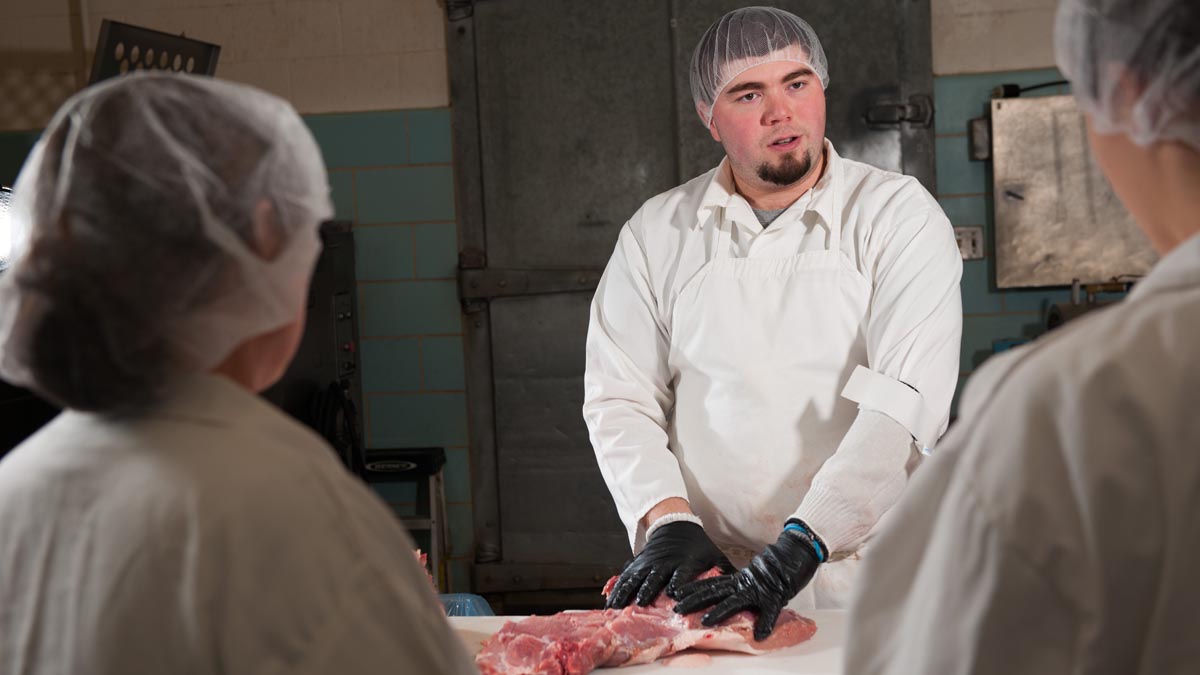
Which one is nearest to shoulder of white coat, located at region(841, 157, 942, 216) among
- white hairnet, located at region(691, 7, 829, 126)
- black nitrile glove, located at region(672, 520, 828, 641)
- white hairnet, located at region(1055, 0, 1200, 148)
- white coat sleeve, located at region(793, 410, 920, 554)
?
white hairnet, located at region(691, 7, 829, 126)

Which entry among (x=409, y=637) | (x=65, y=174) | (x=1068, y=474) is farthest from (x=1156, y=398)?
(x=65, y=174)

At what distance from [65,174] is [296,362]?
3.01 m

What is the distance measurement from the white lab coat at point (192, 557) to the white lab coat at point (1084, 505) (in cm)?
48

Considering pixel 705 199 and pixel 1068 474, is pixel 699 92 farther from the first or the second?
pixel 1068 474

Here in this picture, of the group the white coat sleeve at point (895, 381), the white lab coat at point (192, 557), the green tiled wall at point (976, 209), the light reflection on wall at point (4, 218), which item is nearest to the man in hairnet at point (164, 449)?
the white lab coat at point (192, 557)

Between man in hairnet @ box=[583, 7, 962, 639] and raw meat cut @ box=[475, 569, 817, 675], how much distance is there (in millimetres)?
161

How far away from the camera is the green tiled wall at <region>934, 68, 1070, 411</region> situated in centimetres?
434

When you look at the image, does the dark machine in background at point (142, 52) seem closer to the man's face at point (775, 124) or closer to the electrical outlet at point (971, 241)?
the man's face at point (775, 124)

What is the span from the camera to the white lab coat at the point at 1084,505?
0.92 m

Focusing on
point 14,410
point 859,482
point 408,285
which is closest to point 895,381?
point 859,482

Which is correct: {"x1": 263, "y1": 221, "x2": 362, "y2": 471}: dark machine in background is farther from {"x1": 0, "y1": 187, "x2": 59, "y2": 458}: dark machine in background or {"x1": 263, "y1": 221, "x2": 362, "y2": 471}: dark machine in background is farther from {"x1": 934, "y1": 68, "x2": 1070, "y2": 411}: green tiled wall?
{"x1": 934, "y1": 68, "x2": 1070, "y2": 411}: green tiled wall

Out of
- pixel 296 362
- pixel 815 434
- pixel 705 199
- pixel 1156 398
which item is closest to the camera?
pixel 1156 398

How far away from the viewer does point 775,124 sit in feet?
8.55

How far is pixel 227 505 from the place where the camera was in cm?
93
